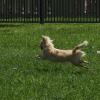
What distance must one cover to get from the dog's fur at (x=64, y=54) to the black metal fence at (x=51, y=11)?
1341 cm

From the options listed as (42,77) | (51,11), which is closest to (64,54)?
(42,77)

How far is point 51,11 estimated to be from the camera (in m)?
23.6

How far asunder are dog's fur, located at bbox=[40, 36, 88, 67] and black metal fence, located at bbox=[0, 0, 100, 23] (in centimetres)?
1341

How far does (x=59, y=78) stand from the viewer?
8.63 m

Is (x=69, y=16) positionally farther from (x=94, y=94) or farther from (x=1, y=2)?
(x=94, y=94)

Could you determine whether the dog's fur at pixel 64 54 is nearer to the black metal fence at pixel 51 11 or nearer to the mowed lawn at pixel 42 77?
the mowed lawn at pixel 42 77

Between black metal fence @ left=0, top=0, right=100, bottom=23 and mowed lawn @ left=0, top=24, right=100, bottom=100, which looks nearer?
mowed lawn @ left=0, top=24, right=100, bottom=100

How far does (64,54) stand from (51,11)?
561 inches

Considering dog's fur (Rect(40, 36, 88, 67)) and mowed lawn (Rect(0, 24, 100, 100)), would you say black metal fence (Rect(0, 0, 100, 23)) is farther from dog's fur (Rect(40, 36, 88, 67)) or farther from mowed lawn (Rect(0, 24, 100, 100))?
dog's fur (Rect(40, 36, 88, 67))

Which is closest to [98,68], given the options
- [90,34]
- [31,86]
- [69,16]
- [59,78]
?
[59,78]

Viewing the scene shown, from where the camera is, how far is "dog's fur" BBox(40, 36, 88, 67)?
9278 millimetres

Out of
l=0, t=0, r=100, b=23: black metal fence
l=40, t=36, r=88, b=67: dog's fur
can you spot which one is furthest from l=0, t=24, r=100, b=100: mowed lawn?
l=0, t=0, r=100, b=23: black metal fence

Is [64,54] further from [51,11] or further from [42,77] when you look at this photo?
[51,11]

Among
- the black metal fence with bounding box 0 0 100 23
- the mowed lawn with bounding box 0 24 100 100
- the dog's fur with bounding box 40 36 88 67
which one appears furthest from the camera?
the black metal fence with bounding box 0 0 100 23
